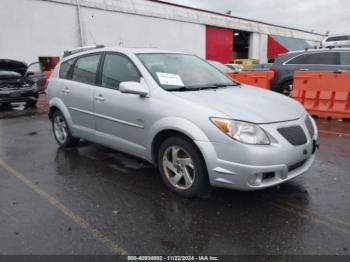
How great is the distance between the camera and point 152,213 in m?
3.61

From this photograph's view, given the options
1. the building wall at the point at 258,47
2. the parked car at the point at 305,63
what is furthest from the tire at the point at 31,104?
the building wall at the point at 258,47

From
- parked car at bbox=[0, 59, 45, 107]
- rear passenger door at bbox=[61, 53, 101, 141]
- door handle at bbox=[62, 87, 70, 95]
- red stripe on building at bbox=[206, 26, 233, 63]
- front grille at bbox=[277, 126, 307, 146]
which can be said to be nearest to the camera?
front grille at bbox=[277, 126, 307, 146]

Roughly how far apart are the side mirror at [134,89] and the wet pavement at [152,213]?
3.79 ft

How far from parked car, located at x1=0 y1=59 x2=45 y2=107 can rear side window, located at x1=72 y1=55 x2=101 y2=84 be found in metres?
6.97

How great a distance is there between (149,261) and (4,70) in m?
11.5

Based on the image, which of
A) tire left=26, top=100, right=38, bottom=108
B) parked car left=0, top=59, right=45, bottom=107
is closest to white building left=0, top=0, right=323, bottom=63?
parked car left=0, top=59, right=45, bottom=107

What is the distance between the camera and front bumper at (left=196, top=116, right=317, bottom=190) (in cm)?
337

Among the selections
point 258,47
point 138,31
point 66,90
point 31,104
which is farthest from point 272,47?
point 66,90

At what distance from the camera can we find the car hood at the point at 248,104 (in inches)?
141

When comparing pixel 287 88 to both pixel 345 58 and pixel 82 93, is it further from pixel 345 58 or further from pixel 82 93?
pixel 82 93

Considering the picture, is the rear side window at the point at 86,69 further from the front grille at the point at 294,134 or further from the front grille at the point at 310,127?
the front grille at the point at 310,127

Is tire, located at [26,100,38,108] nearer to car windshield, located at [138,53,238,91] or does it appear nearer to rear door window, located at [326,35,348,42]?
car windshield, located at [138,53,238,91]

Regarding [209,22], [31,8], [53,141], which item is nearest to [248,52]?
[209,22]

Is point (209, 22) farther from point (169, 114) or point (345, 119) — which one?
point (169, 114)
